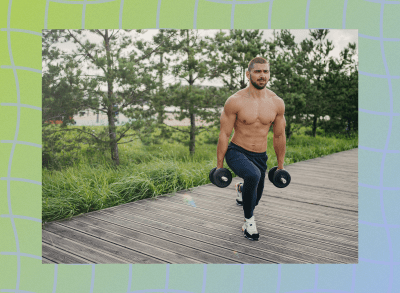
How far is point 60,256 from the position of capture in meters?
2.34

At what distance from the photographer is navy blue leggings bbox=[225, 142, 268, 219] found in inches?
97.6

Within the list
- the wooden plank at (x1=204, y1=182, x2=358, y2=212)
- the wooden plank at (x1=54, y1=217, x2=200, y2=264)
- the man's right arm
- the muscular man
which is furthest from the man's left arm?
the wooden plank at (x1=204, y1=182, x2=358, y2=212)

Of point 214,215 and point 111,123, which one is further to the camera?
point 111,123

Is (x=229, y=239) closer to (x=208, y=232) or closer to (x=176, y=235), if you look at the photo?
(x=208, y=232)

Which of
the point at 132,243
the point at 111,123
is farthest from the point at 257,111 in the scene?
the point at 111,123

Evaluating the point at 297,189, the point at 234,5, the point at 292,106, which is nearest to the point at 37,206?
the point at 234,5

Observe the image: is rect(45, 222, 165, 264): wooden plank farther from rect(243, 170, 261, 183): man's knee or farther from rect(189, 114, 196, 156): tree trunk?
rect(189, 114, 196, 156): tree trunk

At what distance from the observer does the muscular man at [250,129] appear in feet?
8.13

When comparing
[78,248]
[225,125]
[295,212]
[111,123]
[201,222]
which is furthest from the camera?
[111,123]

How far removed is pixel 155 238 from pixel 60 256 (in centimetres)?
71

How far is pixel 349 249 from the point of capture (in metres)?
2.50

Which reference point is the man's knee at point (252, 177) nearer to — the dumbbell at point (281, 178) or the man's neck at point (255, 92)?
the dumbbell at point (281, 178)

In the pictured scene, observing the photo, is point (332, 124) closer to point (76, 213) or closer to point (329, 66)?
point (329, 66)

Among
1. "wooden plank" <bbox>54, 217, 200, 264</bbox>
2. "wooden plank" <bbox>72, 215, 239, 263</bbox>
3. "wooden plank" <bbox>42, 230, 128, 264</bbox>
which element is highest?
"wooden plank" <bbox>72, 215, 239, 263</bbox>
